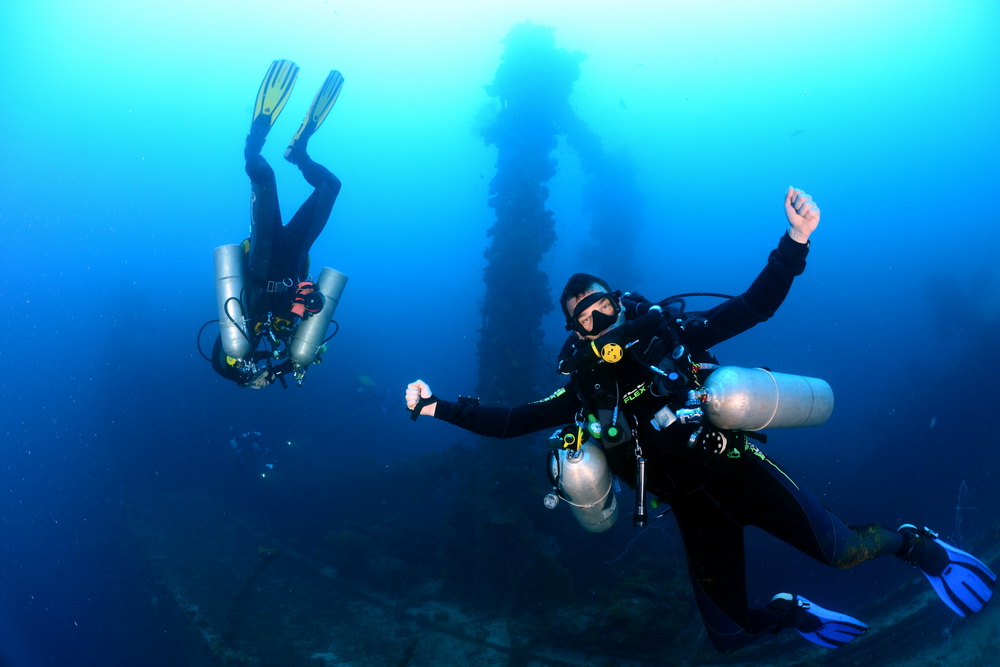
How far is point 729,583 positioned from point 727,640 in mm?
481

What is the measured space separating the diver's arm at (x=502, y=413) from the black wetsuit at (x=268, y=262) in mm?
2956

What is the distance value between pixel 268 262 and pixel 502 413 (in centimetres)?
391

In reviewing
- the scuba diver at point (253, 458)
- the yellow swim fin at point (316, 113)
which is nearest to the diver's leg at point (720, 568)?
the yellow swim fin at point (316, 113)

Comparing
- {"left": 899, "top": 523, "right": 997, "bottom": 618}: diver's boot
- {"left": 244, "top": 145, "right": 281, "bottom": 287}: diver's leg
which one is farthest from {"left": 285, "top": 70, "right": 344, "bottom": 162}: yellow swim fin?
{"left": 899, "top": 523, "right": 997, "bottom": 618}: diver's boot

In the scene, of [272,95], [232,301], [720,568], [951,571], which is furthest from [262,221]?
[951,571]

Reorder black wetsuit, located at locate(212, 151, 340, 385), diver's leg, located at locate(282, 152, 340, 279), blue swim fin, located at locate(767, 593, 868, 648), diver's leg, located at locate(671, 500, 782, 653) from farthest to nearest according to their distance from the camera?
diver's leg, located at locate(282, 152, 340, 279) → black wetsuit, located at locate(212, 151, 340, 385) → blue swim fin, located at locate(767, 593, 868, 648) → diver's leg, located at locate(671, 500, 782, 653)

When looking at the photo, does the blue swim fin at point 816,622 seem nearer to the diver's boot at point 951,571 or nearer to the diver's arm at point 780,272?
the diver's boot at point 951,571

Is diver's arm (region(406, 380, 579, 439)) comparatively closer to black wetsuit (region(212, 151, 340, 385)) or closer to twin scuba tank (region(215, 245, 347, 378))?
twin scuba tank (region(215, 245, 347, 378))

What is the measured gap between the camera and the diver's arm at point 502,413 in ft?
12.7

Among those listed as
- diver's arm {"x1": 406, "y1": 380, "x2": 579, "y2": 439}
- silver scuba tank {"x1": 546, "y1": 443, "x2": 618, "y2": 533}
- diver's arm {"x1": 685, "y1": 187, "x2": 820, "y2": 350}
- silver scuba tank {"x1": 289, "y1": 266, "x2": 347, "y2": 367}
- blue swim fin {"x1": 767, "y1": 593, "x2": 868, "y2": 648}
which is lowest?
blue swim fin {"x1": 767, "y1": 593, "x2": 868, "y2": 648}

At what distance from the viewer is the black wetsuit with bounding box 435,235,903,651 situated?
3.26m

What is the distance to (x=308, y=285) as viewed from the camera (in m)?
5.86

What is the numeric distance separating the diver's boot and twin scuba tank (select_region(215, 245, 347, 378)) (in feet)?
21.2

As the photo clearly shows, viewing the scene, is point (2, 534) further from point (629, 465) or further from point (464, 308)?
point (464, 308)
